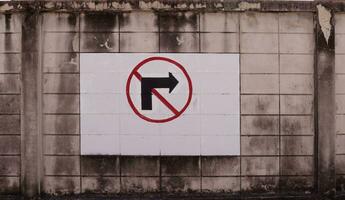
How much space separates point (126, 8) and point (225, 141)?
2523 millimetres

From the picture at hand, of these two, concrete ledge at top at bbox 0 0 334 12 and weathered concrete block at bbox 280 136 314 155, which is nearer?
concrete ledge at top at bbox 0 0 334 12

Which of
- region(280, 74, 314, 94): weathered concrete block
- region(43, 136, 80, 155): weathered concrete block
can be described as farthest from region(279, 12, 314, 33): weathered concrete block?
region(43, 136, 80, 155): weathered concrete block

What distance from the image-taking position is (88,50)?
5.93 meters

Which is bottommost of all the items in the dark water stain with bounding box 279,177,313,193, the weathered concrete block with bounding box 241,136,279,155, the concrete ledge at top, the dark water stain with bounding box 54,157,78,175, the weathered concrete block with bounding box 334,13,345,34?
the dark water stain with bounding box 279,177,313,193

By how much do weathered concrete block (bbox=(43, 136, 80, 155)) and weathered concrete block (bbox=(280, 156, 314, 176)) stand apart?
3179 mm

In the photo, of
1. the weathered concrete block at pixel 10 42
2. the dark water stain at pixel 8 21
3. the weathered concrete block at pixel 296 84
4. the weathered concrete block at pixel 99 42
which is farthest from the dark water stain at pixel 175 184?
the dark water stain at pixel 8 21

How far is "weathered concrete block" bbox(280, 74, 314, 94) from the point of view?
5953 mm

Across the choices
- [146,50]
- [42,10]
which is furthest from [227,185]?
[42,10]

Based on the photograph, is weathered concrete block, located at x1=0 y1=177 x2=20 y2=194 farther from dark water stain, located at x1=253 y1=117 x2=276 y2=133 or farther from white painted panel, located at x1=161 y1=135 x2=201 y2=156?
dark water stain, located at x1=253 y1=117 x2=276 y2=133

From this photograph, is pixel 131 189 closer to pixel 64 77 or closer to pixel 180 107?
pixel 180 107

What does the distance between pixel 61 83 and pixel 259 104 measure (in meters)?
3.06

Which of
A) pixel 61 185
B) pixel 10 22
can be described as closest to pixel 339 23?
pixel 61 185

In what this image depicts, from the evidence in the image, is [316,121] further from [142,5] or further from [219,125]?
[142,5]

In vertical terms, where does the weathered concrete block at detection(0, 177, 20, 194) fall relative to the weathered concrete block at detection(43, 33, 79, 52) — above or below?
below
